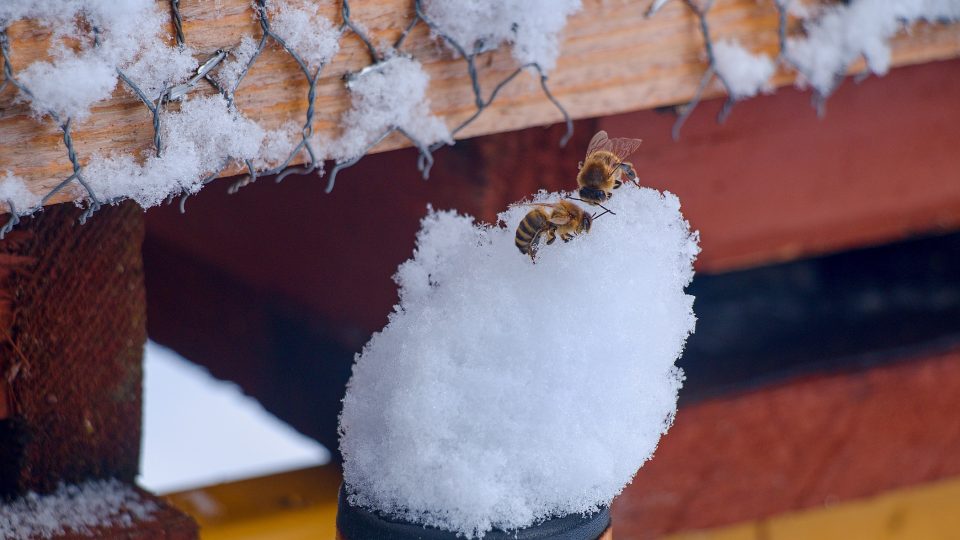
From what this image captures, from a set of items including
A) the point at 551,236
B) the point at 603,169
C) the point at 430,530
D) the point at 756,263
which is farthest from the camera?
the point at 756,263

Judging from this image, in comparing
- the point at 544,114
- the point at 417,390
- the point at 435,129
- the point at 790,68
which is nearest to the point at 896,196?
the point at 790,68

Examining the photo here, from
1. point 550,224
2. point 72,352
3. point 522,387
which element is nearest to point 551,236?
point 550,224

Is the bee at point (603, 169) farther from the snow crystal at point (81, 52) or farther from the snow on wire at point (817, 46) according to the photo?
the snow crystal at point (81, 52)

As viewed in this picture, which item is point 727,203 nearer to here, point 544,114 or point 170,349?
point 544,114

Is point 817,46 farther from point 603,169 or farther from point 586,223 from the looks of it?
point 586,223

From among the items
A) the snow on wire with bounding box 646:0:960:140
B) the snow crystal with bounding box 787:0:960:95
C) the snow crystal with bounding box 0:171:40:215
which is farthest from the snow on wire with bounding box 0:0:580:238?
the snow crystal with bounding box 787:0:960:95

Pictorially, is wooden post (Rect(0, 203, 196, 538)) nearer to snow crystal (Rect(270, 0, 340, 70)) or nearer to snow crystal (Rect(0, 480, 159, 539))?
snow crystal (Rect(0, 480, 159, 539))

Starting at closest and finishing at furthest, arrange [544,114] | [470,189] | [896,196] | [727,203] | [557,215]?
[557,215] → [544,114] → [470,189] → [727,203] → [896,196]
